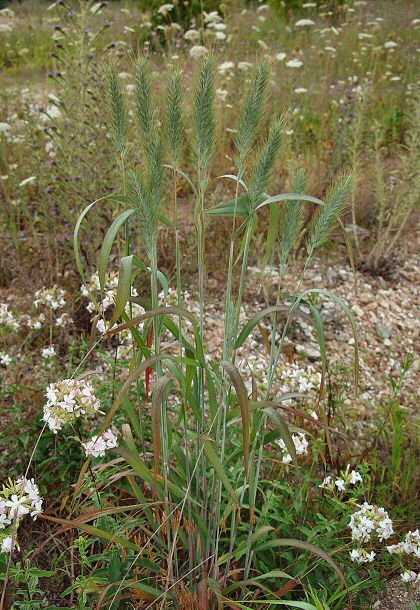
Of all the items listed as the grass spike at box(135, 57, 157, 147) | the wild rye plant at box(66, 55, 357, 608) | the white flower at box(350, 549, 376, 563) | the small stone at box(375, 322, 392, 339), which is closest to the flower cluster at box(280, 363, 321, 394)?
the wild rye plant at box(66, 55, 357, 608)

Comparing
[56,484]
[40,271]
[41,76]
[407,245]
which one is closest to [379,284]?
[407,245]

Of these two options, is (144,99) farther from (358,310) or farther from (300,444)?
(358,310)

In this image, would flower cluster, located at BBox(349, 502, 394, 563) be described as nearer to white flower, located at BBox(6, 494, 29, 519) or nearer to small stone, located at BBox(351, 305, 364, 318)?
A: white flower, located at BBox(6, 494, 29, 519)

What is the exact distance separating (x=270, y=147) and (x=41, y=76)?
24.8 ft

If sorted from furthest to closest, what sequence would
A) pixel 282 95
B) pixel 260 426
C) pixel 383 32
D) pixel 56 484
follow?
1. pixel 383 32
2. pixel 282 95
3. pixel 56 484
4. pixel 260 426

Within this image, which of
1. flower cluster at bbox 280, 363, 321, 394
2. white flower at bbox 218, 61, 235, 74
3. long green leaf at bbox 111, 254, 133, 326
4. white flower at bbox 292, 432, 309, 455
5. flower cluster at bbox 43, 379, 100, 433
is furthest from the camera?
white flower at bbox 218, 61, 235, 74

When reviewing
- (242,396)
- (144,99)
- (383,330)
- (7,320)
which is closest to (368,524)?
(242,396)

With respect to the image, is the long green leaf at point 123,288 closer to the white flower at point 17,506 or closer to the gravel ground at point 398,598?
the white flower at point 17,506

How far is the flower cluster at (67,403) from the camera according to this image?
142 cm

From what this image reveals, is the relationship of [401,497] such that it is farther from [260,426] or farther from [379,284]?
[379,284]

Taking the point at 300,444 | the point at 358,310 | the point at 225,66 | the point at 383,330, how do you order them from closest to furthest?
the point at 300,444 < the point at 383,330 < the point at 358,310 < the point at 225,66

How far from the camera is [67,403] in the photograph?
142 centimetres

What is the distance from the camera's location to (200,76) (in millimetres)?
1166

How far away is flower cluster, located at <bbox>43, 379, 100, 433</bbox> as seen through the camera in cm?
142
